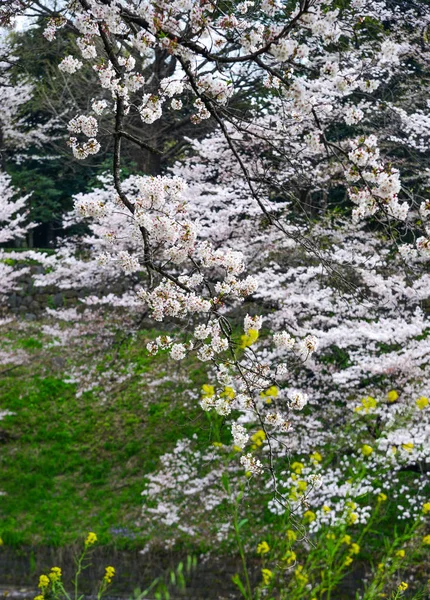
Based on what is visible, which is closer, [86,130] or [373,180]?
[373,180]

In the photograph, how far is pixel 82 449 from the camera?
1074 cm

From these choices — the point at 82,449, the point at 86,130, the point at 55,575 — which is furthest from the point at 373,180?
the point at 82,449

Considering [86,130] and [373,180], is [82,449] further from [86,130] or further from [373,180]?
[373,180]

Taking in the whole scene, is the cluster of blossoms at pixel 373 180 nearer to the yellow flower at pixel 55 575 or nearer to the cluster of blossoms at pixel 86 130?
the cluster of blossoms at pixel 86 130

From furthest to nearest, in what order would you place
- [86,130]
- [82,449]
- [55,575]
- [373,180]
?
[82,449] < [86,130] < [55,575] < [373,180]

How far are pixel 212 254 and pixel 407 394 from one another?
4.83m

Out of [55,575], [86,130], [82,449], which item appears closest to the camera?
[55,575]

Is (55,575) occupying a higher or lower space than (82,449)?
lower

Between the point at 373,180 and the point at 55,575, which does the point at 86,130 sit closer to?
the point at 373,180

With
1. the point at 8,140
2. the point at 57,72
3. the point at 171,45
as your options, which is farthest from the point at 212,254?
the point at 8,140

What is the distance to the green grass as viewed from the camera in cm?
Result: 921

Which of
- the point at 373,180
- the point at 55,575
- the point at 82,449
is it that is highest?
the point at 82,449

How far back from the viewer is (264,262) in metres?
9.83

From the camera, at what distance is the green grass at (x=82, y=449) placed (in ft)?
30.2
